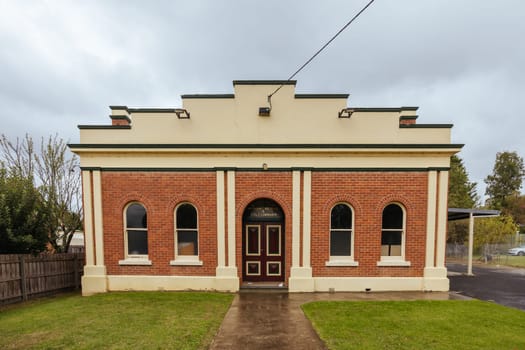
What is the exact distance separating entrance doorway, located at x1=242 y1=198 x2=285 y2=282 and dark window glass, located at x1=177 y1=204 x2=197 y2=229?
178 centimetres

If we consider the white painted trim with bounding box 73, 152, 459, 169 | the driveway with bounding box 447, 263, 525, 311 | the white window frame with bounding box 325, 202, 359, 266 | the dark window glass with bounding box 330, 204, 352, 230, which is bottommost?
the driveway with bounding box 447, 263, 525, 311

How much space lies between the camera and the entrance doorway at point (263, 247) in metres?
8.04

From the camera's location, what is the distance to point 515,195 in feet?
121

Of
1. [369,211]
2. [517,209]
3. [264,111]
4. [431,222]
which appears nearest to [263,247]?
[369,211]

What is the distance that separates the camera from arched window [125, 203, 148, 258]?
310 inches

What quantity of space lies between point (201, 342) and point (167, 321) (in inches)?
53.7

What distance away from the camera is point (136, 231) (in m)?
7.89

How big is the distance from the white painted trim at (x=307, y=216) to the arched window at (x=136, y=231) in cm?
545

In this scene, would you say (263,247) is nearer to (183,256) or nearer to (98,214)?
(183,256)

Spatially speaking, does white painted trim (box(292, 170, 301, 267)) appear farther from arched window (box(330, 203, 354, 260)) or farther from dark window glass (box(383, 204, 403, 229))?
dark window glass (box(383, 204, 403, 229))

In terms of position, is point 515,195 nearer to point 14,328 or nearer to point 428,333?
point 428,333

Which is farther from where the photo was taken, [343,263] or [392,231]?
[392,231]

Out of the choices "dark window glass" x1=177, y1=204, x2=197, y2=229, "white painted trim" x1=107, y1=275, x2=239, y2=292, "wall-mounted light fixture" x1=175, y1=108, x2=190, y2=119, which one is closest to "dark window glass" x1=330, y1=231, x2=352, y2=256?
"white painted trim" x1=107, y1=275, x2=239, y2=292

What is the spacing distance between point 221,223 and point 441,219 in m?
7.38
